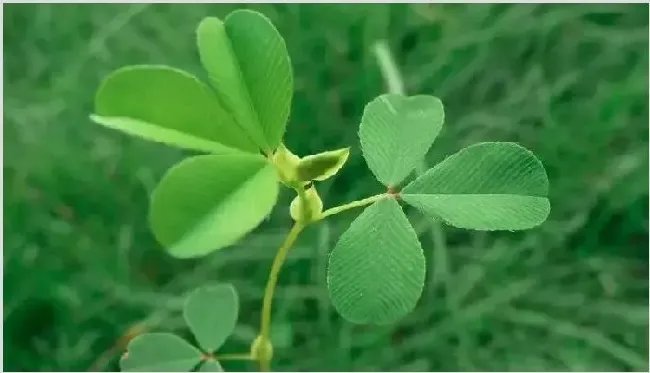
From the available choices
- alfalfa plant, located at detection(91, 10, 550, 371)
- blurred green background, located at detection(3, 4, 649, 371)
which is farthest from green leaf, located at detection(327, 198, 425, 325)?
blurred green background, located at detection(3, 4, 649, 371)

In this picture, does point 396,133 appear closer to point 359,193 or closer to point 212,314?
point 212,314

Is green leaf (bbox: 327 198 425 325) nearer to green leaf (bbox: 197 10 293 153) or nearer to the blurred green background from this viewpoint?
green leaf (bbox: 197 10 293 153)

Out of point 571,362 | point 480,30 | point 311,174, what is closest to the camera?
point 311,174

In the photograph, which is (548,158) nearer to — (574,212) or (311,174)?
(574,212)

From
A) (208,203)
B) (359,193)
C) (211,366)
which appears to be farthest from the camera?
(359,193)

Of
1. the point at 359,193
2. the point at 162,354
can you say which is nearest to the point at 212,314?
the point at 162,354

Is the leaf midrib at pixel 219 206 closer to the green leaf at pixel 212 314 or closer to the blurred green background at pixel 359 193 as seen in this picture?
the green leaf at pixel 212 314

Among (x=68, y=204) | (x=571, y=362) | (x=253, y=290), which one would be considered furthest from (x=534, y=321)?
(x=68, y=204)
